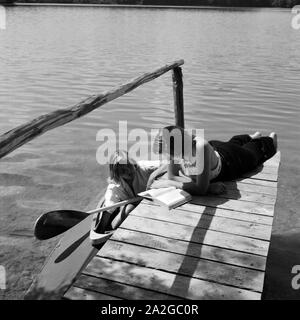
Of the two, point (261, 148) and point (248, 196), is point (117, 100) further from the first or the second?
point (248, 196)

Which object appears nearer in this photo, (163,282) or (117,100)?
(163,282)

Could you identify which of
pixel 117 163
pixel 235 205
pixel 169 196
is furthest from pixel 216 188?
pixel 117 163

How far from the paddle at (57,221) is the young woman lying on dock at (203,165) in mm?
586

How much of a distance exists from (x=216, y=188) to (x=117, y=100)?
1035 centimetres

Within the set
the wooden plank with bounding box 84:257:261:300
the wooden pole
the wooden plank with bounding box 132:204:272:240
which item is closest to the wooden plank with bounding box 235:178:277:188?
the wooden plank with bounding box 132:204:272:240

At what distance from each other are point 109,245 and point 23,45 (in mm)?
26301

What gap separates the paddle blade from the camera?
4.68 m

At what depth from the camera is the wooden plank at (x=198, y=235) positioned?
4214 millimetres

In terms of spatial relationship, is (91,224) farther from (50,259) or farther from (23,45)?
(23,45)

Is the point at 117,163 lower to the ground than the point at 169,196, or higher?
higher

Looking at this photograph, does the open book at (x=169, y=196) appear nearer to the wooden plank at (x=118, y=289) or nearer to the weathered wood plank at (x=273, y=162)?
the wooden plank at (x=118, y=289)

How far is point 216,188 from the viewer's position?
530 cm

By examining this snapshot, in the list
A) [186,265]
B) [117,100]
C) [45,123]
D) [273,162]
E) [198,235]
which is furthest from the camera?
[117,100]
